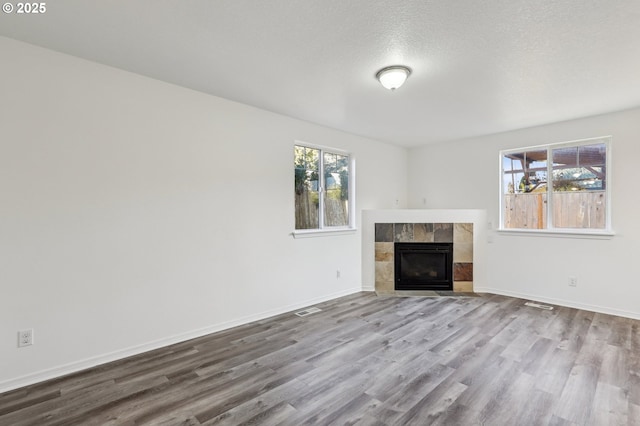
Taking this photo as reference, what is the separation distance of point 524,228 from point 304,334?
3773mm

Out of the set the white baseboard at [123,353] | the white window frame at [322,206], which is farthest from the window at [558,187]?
the white baseboard at [123,353]

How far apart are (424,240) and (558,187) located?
201 cm

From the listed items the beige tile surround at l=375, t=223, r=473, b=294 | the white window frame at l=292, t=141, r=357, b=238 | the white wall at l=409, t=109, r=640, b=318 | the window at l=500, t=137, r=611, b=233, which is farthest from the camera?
the beige tile surround at l=375, t=223, r=473, b=294

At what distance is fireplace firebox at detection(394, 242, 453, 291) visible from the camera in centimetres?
498

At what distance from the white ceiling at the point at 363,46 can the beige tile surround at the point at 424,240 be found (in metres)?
2.07

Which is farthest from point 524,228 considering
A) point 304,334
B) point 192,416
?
point 192,416

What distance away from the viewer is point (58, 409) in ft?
6.62

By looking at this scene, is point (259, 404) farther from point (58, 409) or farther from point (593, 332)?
point (593, 332)

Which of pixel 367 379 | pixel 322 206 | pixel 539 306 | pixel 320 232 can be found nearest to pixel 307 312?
pixel 320 232

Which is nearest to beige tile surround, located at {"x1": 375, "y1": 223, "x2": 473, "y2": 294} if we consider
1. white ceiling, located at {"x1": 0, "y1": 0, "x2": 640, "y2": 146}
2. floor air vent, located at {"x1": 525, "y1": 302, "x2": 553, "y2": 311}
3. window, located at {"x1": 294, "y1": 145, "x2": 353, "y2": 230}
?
window, located at {"x1": 294, "y1": 145, "x2": 353, "y2": 230}

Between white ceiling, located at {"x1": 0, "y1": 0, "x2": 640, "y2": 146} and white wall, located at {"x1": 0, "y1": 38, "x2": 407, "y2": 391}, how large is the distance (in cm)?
31

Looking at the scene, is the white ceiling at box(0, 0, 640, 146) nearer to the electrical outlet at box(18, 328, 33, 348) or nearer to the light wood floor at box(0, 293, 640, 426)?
the electrical outlet at box(18, 328, 33, 348)

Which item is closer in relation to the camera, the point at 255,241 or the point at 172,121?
the point at 172,121

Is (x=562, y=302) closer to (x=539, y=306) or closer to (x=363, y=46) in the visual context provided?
(x=539, y=306)
